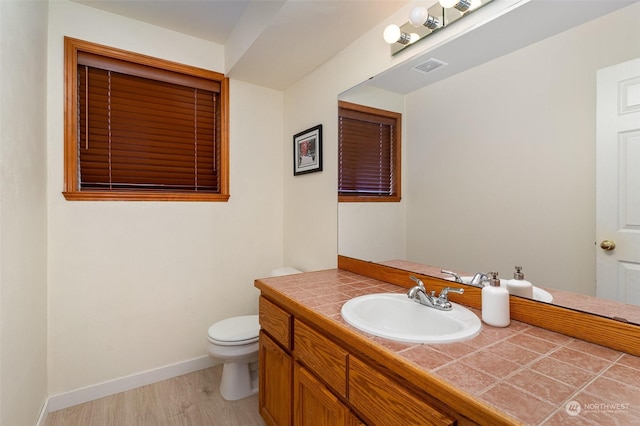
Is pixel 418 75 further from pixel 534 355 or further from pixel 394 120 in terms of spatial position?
pixel 534 355

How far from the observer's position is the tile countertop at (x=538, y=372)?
588 millimetres

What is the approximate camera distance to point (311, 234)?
2.29 m

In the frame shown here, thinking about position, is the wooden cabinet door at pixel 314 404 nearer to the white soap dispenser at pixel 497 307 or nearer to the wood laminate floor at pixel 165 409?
the white soap dispenser at pixel 497 307

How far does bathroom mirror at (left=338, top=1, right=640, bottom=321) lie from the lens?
944 mm

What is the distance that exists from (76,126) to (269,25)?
4.46 ft

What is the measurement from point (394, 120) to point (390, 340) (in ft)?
3.69

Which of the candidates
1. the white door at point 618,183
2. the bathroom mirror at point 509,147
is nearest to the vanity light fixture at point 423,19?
the bathroom mirror at point 509,147

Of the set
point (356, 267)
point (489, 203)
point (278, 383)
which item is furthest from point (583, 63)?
point (278, 383)

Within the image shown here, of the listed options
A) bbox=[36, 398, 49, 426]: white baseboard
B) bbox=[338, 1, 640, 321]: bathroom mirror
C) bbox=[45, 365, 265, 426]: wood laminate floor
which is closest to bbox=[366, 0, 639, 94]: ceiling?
bbox=[338, 1, 640, 321]: bathroom mirror

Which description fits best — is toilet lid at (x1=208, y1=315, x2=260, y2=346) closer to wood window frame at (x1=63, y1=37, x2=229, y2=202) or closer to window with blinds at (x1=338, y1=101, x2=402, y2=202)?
wood window frame at (x1=63, y1=37, x2=229, y2=202)

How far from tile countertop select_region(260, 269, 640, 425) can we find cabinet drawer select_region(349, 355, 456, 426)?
3.5 inches

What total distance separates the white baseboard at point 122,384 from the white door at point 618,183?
244 cm
